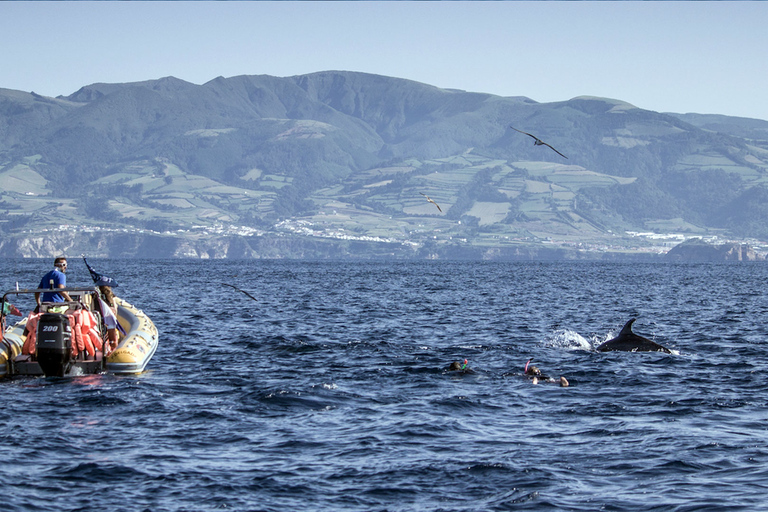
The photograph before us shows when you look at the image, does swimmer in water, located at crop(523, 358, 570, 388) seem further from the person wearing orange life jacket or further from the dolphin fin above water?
the person wearing orange life jacket

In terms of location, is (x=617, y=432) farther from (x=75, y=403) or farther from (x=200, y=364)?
(x=200, y=364)

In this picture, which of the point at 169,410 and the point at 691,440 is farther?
the point at 169,410

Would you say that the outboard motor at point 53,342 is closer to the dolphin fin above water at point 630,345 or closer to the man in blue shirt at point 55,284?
the man in blue shirt at point 55,284

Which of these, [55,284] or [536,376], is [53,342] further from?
[536,376]

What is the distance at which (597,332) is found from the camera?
1437 inches

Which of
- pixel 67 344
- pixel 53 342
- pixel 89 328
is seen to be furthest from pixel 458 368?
pixel 53 342

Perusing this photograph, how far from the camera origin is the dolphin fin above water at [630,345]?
28328 mm

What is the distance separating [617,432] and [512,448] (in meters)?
2.52

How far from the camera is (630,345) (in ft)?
93.2

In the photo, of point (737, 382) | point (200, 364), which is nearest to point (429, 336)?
point (200, 364)

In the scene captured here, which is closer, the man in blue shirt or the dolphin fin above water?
the man in blue shirt

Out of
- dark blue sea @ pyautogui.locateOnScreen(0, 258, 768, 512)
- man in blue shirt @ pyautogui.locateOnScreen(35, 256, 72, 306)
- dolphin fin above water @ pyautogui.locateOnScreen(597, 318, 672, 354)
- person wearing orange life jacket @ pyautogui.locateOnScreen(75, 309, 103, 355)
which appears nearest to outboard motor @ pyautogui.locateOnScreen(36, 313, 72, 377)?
dark blue sea @ pyautogui.locateOnScreen(0, 258, 768, 512)

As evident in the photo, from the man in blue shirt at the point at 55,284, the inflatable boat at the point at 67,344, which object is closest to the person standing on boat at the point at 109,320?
the inflatable boat at the point at 67,344

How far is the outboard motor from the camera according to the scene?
66.4 feet
